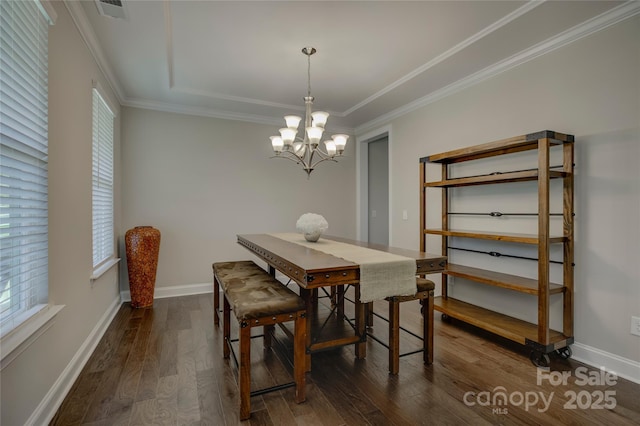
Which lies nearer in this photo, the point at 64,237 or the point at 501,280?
the point at 64,237

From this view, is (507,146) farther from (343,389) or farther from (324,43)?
(343,389)

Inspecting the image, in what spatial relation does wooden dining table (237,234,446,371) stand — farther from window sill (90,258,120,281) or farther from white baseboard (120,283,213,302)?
white baseboard (120,283,213,302)

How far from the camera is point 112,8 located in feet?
7.02

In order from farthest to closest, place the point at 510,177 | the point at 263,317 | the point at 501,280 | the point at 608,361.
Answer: the point at 501,280, the point at 510,177, the point at 608,361, the point at 263,317

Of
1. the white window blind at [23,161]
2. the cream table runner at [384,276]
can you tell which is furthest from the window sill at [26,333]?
the cream table runner at [384,276]

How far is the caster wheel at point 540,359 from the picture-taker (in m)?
2.25

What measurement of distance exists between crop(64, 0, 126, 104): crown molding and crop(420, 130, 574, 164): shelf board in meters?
2.99

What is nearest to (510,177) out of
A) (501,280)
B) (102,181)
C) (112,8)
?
(501,280)

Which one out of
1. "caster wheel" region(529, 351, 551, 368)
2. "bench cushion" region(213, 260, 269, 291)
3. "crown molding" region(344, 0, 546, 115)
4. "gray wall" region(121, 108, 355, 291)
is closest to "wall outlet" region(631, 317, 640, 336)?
"caster wheel" region(529, 351, 551, 368)

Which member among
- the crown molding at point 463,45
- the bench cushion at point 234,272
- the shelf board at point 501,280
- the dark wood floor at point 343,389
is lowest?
the dark wood floor at point 343,389

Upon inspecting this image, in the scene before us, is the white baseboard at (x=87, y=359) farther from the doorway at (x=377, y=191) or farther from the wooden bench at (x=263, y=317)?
the doorway at (x=377, y=191)

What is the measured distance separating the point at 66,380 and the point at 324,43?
2951 millimetres

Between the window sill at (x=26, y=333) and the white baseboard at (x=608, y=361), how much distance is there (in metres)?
3.37

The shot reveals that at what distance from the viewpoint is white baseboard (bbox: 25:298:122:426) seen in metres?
1.59
